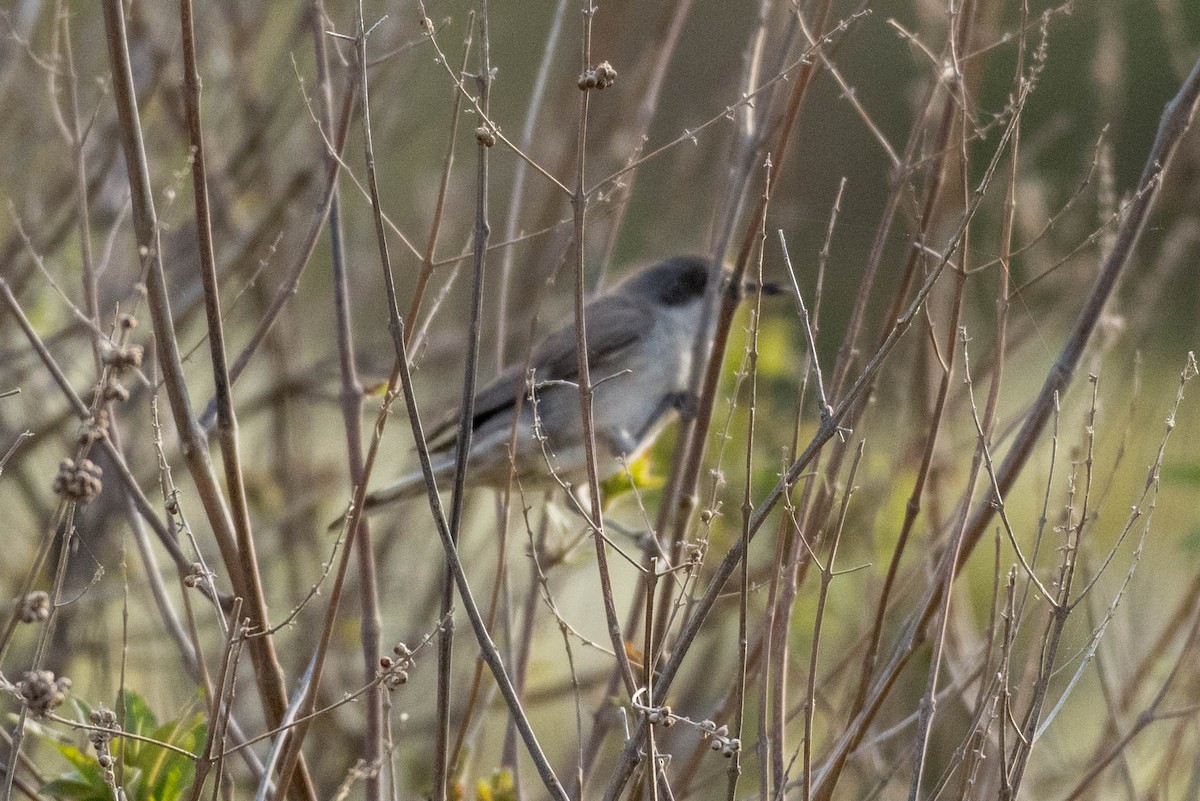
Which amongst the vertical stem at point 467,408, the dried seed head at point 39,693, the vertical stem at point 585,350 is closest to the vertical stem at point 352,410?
the vertical stem at point 467,408

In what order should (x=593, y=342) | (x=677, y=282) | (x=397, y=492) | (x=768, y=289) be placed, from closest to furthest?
1. (x=397, y=492)
2. (x=768, y=289)
3. (x=593, y=342)
4. (x=677, y=282)

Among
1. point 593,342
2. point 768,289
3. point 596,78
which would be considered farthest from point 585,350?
point 593,342

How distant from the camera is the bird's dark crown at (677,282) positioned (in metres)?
4.50

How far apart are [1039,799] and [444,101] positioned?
4.53m

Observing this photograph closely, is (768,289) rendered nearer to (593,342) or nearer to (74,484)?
(593,342)

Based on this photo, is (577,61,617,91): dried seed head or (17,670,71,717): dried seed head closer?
(17,670,71,717): dried seed head

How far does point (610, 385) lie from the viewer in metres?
4.12

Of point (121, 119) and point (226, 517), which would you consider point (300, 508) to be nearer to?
point (226, 517)

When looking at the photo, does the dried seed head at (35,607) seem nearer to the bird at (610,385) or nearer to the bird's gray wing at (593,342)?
the bird at (610,385)

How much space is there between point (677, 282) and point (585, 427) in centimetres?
279

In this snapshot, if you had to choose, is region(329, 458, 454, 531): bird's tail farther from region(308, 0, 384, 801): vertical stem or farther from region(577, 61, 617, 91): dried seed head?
region(577, 61, 617, 91): dried seed head

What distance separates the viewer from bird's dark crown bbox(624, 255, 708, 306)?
14.8ft

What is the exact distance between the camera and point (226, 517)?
6.45 ft

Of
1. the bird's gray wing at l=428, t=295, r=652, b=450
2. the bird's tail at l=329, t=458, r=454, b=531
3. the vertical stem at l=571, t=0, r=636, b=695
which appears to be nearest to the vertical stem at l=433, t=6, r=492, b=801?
the vertical stem at l=571, t=0, r=636, b=695
